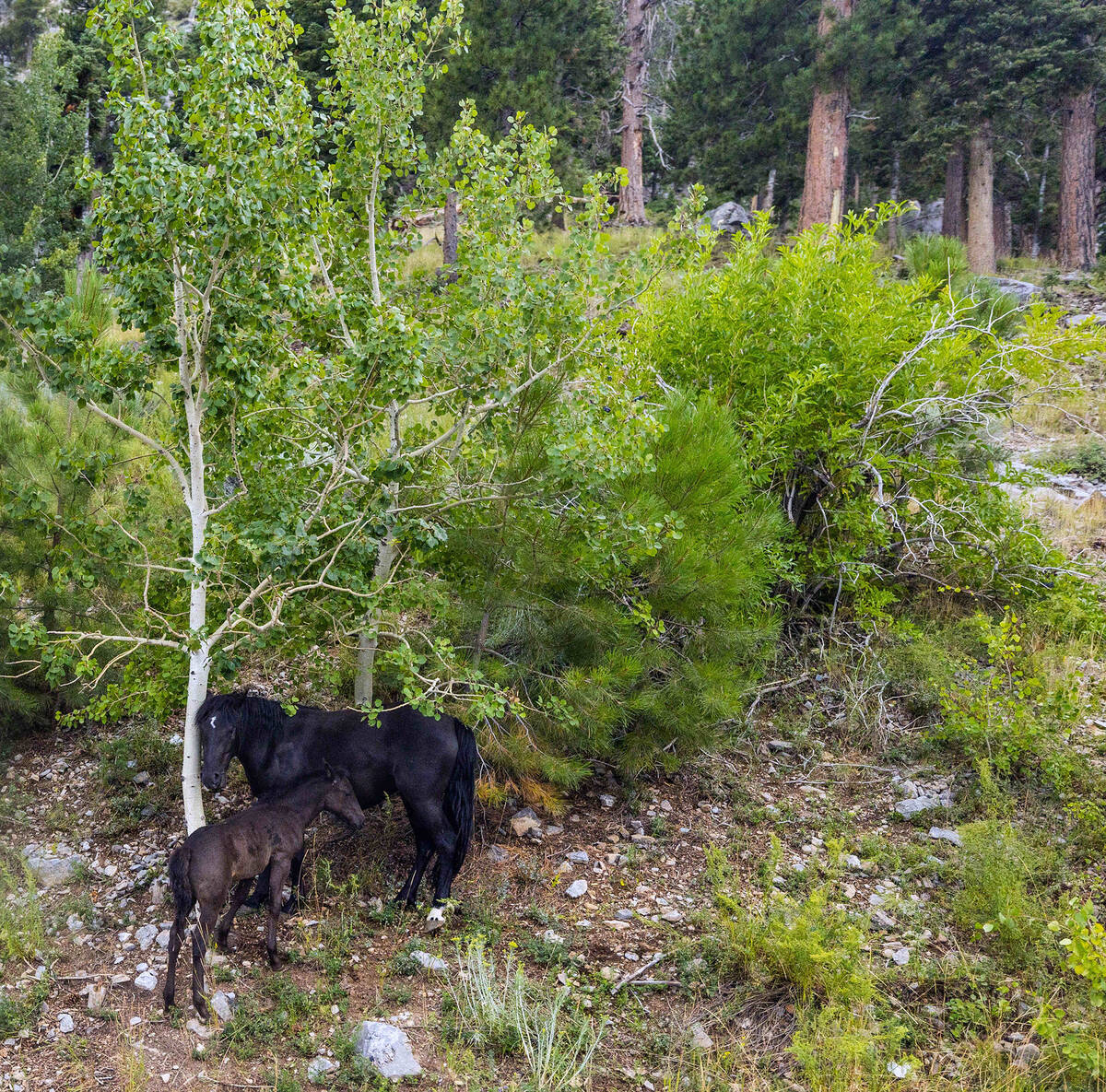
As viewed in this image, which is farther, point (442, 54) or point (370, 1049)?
point (442, 54)

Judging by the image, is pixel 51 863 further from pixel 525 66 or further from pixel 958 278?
pixel 525 66

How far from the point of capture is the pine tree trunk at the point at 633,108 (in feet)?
69.5

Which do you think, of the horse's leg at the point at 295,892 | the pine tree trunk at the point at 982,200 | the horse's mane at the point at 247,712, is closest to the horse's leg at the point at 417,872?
the horse's leg at the point at 295,892

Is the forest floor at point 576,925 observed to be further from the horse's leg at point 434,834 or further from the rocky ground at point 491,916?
the horse's leg at point 434,834

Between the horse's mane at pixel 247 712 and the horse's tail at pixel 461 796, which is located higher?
the horse's mane at pixel 247 712

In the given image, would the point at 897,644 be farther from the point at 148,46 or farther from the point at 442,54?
the point at 442,54

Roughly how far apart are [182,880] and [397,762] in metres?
1.31

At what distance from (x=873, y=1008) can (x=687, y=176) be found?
2244 centimetres

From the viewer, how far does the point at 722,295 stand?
23.8 ft

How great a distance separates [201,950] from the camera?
4379mm

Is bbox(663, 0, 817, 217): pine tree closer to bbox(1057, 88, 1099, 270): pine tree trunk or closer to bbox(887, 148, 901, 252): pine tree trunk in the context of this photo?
bbox(887, 148, 901, 252): pine tree trunk

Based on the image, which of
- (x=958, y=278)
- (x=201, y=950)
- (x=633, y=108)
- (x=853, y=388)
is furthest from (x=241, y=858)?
(x=633, y=108)

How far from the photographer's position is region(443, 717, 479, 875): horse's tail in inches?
209

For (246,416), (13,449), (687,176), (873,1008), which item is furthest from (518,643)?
(687,176)
